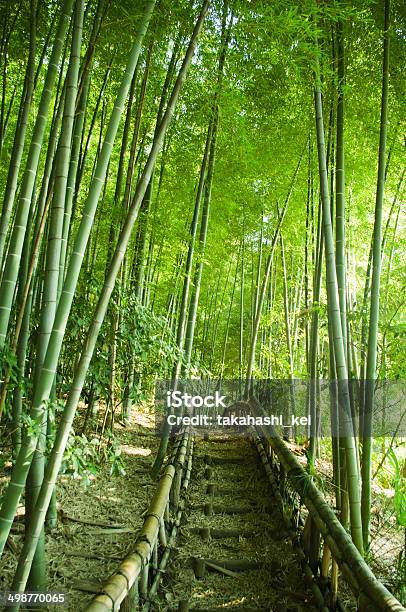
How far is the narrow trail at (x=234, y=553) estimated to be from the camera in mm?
2295

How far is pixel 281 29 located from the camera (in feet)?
7.63

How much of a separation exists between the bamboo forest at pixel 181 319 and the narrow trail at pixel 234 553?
16 millimetres

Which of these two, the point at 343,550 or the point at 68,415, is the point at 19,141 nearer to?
the point at 68,415

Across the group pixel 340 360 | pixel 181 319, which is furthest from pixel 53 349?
pixel 181 319

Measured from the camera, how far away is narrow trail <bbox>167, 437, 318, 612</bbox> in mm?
2295

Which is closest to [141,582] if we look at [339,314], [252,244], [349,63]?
[339,314]

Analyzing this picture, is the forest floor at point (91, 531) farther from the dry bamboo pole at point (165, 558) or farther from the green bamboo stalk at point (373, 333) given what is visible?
the green bamboo stalk at point (373, 333)

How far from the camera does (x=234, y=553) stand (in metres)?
2.82

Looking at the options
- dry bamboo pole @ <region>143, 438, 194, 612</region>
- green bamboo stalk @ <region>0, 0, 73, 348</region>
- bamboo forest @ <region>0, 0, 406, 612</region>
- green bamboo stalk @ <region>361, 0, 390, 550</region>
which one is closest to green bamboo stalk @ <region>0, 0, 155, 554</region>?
bamboo forest @ <region>0, 0, 406, 612</region>

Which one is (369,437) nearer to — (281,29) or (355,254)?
(281,29)

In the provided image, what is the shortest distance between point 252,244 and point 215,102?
5183 mm

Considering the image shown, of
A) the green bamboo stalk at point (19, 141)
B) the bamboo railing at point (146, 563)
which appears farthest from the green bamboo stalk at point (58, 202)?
the green bamboo stalk at point (19, 141)

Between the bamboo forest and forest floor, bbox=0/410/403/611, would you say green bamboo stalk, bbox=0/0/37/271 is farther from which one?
forest floor, bbox=0/410/403/611

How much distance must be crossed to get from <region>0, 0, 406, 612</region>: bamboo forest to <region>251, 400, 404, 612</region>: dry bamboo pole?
10 millimetres
